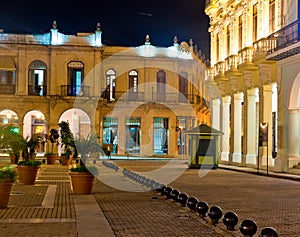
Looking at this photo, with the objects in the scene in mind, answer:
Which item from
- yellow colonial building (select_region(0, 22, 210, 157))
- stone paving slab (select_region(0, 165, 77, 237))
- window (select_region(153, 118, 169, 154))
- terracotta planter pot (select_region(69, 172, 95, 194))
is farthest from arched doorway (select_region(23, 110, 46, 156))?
terracotta planter pot (select_region(69, 172, 95, 194))

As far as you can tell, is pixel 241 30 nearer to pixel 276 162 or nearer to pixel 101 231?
pixel 276 162

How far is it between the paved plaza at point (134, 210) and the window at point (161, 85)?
96.9 feet

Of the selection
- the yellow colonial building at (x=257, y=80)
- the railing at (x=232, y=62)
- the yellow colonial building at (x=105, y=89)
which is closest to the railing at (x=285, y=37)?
the yellow colonial building at (x=257, y=80)

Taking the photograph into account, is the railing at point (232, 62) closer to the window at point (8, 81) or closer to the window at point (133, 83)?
the window at point (133, 83)

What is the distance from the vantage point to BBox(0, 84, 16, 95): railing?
45312 millimetres

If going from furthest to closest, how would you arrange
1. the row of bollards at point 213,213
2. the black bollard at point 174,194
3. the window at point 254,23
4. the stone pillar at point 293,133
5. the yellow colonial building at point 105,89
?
the yellow colonial building at point 105,89 < the window at point 254,23 < the stone pillar at point 293,133 < the black bollard at point 174,194 < the row of bollards at point 213,213

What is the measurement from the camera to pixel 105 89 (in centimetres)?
4766

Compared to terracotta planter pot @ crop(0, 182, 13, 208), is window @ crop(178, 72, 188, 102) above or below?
above

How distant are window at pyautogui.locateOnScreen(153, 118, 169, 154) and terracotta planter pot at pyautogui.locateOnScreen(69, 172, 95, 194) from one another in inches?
1321

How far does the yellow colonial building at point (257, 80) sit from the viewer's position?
81.9 feet

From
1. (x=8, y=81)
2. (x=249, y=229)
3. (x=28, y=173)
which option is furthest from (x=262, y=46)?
(x=8, y=81)

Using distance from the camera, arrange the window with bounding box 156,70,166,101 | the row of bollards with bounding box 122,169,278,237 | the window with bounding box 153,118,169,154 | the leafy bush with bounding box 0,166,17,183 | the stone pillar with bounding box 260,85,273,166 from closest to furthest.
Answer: the row of bollards with bounding box 122,169,278,237, the leafy bush with bounding box 0,166,17,183, the stone pillar with bounding box 260,85,273,166, the window with bounding box 156,70,166,101, the window with bounding box 153,118,169,154

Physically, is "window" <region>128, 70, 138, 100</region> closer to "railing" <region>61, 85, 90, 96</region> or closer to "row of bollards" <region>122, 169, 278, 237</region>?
"railing" <region>61, 85, 90, 96</region>

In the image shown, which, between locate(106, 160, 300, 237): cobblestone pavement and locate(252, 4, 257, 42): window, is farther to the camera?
locate(252, 4, 257, 42): window
